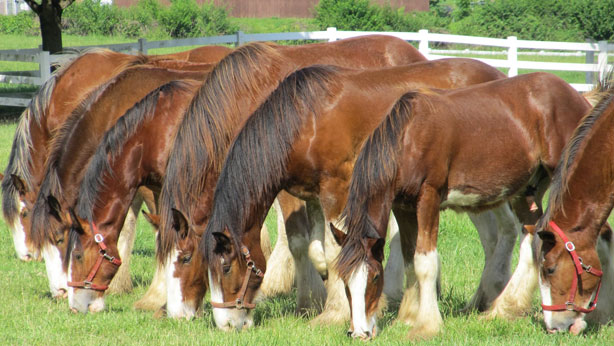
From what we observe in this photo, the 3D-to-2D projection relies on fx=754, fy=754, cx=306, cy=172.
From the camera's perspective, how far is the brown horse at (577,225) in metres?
4.78

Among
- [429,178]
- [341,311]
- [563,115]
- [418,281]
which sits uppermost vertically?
[563,115]

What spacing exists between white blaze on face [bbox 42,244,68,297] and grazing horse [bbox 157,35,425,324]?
1.21m

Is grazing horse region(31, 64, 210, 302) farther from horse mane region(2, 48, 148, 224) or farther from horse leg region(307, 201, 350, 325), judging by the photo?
horse leg region(307, 201, 350, 325)

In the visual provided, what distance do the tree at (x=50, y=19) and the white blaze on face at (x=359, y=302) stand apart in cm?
1484

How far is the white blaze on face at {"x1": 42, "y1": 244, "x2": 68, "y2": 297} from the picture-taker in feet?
20.5

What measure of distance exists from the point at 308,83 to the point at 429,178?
3.78 feet

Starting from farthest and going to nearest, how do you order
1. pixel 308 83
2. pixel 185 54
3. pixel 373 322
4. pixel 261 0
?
1. pixel 261 0
2. pixel 185 54
3. pixel 308 83
4. pixel 373 322

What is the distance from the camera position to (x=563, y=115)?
17.7 ft

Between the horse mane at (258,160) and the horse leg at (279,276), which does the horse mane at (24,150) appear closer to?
the horse leg at (279,276)

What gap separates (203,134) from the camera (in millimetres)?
5598

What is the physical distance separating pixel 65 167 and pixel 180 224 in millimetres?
1328

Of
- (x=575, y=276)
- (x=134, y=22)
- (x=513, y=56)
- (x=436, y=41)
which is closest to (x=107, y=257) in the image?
(x=575, y=276)

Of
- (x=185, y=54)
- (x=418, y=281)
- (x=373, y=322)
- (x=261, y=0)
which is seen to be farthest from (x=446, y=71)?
(x=261, y=0)

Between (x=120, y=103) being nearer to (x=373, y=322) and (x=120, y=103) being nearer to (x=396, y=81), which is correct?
(x=396, y=81)
